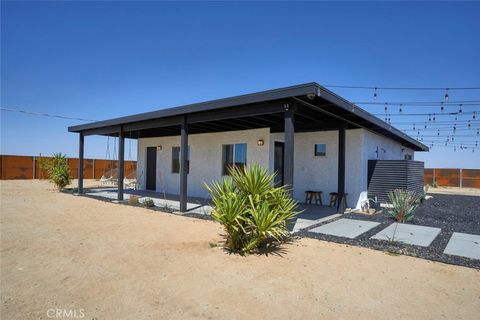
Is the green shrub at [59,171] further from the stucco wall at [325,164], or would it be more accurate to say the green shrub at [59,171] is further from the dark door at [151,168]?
the stucco wall at [325,164]

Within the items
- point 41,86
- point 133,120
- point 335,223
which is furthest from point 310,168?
point 41,86

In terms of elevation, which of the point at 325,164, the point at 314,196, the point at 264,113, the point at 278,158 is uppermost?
the point at 264,113

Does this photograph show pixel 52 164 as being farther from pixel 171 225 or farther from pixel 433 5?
pixel 433 5

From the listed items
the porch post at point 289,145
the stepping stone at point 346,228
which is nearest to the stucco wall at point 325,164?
the stepping stone at point 346,228

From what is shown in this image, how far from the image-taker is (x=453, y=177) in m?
25.1

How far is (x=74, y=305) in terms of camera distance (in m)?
2.76

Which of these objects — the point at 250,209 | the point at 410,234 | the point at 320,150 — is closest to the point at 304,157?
the point at 320,150

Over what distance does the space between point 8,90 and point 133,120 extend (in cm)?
1561

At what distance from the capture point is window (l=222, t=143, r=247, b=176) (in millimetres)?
10461

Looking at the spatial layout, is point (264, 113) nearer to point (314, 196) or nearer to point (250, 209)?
point (250, 209)

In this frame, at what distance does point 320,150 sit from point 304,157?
2.03 feet

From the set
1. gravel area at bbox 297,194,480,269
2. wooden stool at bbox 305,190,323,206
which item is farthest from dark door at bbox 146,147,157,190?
gravel area at bbox 297,194,480,269

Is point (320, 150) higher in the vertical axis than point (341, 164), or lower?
higher

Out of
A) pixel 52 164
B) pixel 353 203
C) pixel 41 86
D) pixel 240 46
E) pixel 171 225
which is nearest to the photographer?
pixel 171 225
